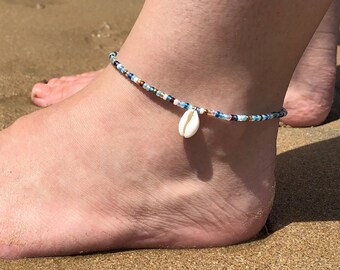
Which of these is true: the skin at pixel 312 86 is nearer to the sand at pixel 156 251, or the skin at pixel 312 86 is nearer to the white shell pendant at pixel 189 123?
the sand at pixel 156 251

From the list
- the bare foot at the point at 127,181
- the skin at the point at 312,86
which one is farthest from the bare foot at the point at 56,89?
the bare foot at the point at 127,181

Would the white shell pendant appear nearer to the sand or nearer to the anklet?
the anklet

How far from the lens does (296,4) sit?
3.00 ft

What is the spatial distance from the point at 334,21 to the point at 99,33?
37.9 inches

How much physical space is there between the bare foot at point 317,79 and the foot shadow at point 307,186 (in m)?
0.22

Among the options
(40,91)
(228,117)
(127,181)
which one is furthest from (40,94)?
(228,117)

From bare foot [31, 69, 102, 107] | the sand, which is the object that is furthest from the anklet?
bare foot [31, 69, 102, 107]

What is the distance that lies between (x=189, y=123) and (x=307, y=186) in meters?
0.40

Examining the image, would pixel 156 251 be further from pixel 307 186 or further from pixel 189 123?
pixel 307 186

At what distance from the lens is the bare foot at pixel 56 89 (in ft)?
5.50

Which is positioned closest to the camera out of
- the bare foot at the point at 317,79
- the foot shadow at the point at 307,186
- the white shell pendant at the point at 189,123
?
the white shell pendant at the point at 189,123

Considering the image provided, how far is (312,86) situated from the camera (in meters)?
1.70

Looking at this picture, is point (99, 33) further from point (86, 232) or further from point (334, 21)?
point (86, 232)

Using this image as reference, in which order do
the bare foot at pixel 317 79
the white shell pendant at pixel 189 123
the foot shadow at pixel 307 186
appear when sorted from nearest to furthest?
1. the white shell pendant at pixel 189 123
2. the foot shadow at pixel 307 186
3. the bare foot at pixel 317 79
